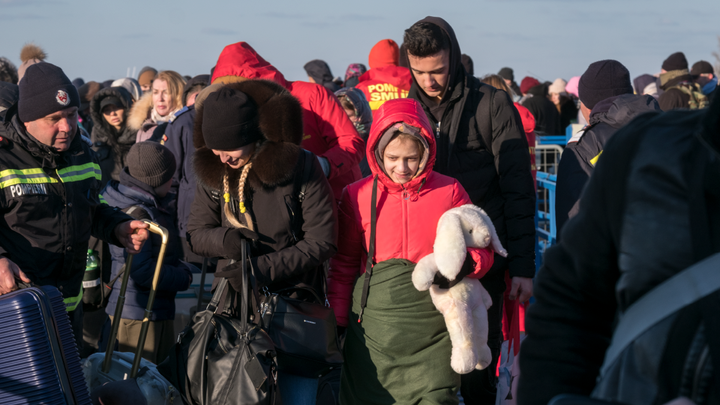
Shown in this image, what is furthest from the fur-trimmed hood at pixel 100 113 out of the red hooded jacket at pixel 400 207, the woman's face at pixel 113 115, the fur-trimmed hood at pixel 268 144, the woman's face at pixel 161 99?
the red hooded jacket at pixel 400 207

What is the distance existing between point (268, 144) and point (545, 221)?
173 inches

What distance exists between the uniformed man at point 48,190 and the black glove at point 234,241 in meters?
0.66

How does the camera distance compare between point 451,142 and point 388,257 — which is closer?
point 388,257

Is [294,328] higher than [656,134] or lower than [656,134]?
lower

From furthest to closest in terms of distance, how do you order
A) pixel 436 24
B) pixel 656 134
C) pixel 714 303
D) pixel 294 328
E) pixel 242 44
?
pixel 242 44, pixel 436 24, pixel 294 328, pixel 656 134, pixel 714 303

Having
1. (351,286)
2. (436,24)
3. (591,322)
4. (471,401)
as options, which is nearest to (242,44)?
(436,24)

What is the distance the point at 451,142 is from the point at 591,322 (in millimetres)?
2659

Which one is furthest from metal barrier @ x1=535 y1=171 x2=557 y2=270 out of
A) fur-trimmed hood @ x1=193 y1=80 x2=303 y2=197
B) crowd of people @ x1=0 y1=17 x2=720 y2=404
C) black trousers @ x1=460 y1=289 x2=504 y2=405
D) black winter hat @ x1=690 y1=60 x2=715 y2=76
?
black winter hat @ x1=690 y1=60 x2=715 y2=76

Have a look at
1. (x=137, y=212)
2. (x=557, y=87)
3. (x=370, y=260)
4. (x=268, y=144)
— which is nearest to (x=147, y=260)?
(x=137, y=212)

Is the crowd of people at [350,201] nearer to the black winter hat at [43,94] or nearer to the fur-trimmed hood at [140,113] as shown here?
the black winter hat at [43,94]

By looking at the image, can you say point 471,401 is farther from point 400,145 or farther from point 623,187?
point 623,187

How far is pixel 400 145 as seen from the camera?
3.49 metres

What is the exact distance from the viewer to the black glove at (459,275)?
3.25 metres

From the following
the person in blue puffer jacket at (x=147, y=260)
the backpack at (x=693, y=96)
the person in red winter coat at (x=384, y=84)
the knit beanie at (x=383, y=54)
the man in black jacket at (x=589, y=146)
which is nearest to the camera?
the man in black jacket at (x=589, y=146)
